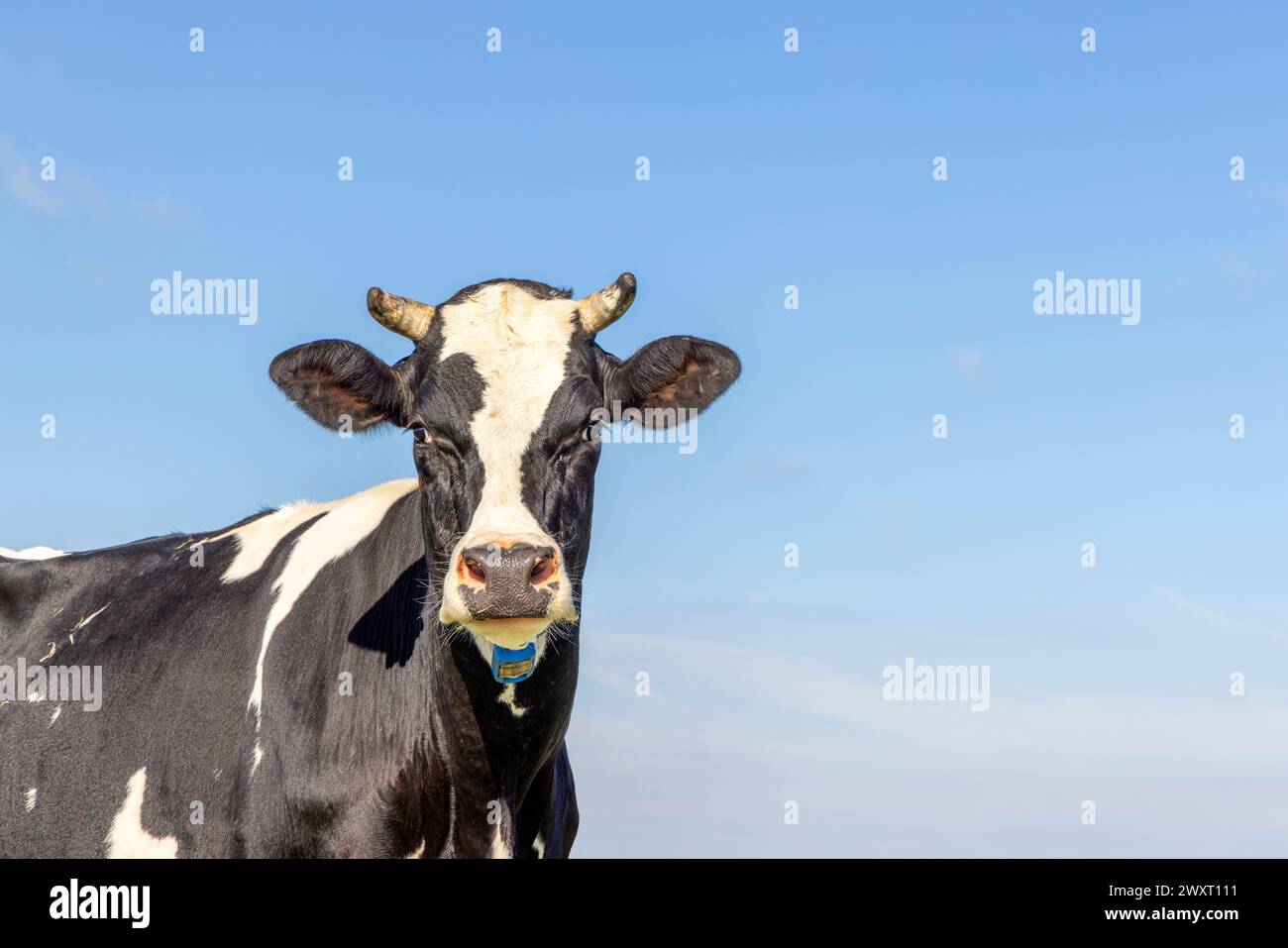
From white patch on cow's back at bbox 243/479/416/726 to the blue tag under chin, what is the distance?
1.99 m

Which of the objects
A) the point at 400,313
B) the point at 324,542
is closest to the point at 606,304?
the point at 400,313

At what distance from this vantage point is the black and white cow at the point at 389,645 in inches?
354

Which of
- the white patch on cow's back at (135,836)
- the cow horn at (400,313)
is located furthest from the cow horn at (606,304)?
the white patch on cow's back at (135,836)

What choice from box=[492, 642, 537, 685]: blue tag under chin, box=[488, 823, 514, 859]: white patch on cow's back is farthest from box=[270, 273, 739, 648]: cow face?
box=[488, 823, 514, 859]: white patch on cow's back

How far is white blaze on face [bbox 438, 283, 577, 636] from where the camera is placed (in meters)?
8.33

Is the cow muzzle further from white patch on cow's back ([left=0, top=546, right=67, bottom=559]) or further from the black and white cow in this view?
white patch on cow's back ([left=0, top=546, right=67, bottom=559])

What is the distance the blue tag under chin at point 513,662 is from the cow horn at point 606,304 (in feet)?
7.17

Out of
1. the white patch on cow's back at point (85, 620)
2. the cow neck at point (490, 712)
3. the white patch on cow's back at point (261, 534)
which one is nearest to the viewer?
the cow neck at point (490, 712)

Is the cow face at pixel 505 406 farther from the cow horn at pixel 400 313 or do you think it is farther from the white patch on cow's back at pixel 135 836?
the white patch on cow's back at pixel 135 836

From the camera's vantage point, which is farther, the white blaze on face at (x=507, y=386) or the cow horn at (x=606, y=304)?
the cow horn at (x=606, y=304)

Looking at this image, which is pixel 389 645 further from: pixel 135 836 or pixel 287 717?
pixel 135 836
